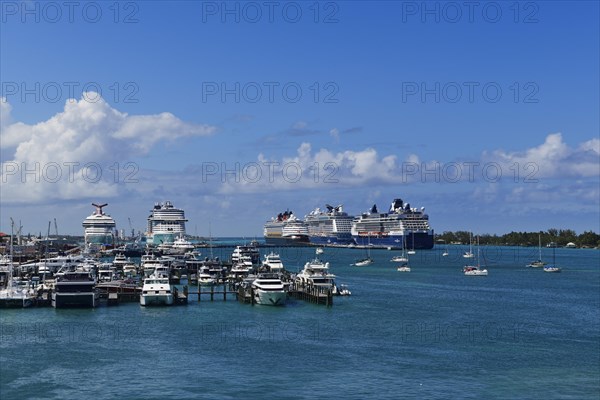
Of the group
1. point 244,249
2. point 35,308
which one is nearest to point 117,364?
point 35,308

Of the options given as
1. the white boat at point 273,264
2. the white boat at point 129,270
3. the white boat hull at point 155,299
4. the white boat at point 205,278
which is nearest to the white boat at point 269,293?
the white boat hull at point 155,299

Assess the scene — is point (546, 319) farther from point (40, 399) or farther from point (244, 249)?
point (244, 249)

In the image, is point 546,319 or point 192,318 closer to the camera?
point 192,318

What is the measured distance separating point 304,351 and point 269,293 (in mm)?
24515

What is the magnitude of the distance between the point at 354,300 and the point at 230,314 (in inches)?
745

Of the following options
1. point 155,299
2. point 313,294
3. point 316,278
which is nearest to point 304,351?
point 155,299

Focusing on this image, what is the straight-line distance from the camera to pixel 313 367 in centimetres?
4488

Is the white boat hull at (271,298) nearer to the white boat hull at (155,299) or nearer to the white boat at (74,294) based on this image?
the white boat hull at (155,299)

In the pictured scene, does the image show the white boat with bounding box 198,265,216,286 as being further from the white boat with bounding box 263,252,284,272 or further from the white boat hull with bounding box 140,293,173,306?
the white boat hull with bounding box 140,293,173,306

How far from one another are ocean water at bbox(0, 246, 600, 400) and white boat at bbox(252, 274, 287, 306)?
50.9 inches

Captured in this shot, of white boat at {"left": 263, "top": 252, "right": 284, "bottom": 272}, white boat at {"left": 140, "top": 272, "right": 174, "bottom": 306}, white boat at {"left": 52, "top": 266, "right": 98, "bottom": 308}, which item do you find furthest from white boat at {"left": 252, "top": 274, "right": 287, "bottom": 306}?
white boat at {"left": 263, "top": 252, "right": 284, "bottom": 272}

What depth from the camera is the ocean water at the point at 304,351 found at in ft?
131

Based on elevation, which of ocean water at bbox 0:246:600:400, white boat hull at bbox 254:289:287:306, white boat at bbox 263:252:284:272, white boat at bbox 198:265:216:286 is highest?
white boat at bbox 263:252:284:272

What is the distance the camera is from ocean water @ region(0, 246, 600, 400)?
40031mm
